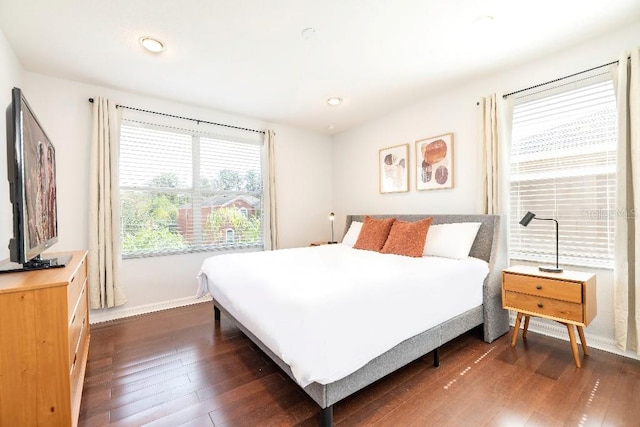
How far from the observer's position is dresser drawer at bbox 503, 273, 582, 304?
77.7 inches

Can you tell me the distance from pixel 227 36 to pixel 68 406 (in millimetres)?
2494

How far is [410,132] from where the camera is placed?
365 centimetres

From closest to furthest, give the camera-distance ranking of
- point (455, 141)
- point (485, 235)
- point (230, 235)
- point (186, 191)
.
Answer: point (485, 235) → point (455, 141) → point (186, 191) → point (230, 235)

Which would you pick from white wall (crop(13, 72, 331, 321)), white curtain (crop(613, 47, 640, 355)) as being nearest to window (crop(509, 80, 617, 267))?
white curtain (crop(613, 47, 640, 355))

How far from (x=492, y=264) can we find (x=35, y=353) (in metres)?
3.12

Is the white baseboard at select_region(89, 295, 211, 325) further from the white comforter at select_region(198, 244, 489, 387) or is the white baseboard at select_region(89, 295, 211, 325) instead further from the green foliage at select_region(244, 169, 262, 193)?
the green foliage at select_region(244, 169, 262, 193)

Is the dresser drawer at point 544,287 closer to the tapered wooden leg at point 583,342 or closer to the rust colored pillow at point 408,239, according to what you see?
the tapered wooden leg at point 583,342

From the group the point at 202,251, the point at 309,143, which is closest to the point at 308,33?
the point at 309,143

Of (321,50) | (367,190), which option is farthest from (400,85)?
(367,190)

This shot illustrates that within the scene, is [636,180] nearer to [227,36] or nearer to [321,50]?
[321,50]

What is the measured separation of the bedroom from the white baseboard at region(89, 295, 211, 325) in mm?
11

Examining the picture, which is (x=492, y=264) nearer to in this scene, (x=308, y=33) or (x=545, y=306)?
(x=545, y=306)

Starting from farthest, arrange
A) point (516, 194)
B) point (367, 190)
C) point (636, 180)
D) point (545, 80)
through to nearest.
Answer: point (367, 190) < point (516, 194) < point (545, 80) < point (636, 180)

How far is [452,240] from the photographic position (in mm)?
2721
